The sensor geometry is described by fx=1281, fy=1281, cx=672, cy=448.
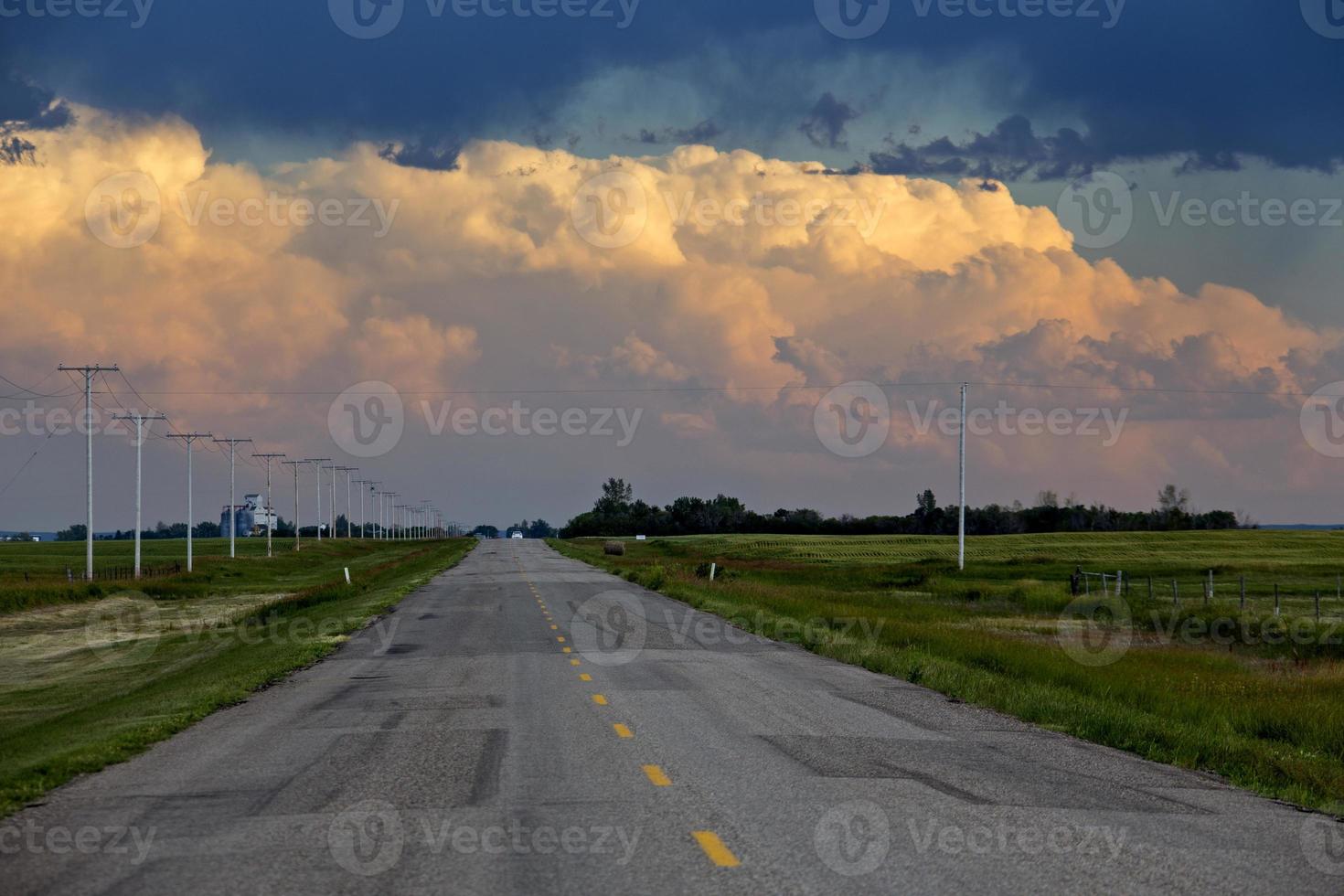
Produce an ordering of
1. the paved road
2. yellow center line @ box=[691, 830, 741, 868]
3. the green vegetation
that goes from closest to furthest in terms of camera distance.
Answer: the paved road, yellow center line @ box=[691, 830, 741, 868], the green vegetation

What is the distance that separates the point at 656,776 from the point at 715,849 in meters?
2.95

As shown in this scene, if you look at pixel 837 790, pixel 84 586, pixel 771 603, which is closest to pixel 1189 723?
pixel 837 790

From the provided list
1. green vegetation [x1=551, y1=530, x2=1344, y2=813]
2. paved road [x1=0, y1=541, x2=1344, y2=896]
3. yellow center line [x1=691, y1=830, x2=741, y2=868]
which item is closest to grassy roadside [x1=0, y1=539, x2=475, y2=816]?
paved road [x1=0, y1=541, x2=1344, y2=896]

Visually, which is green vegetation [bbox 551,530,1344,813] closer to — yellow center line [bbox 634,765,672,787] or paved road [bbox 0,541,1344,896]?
paved road [bbox 0,541,1344,896]

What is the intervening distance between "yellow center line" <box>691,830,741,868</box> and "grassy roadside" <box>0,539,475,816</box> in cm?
589

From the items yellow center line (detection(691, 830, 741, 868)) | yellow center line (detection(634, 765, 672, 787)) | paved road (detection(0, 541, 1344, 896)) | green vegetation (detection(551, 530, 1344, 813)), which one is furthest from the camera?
green vegetation (detection(551, 530, 1344, 813))

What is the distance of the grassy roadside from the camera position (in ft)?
47.5

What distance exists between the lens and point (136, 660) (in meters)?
31.2

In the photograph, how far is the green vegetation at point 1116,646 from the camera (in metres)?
15.5

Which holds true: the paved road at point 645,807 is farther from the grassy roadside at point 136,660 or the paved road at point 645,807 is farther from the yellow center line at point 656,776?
the grassy roadside at point 136,660

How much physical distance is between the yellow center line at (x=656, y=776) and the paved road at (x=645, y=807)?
0.05 m

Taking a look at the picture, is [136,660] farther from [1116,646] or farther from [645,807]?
[1116,646]

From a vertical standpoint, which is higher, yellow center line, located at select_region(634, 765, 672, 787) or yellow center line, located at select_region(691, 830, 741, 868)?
yellow center line, located at select_region(691, 830, 741, 868)

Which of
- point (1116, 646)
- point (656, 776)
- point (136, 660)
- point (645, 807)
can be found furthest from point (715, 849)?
point (1116, 646)
